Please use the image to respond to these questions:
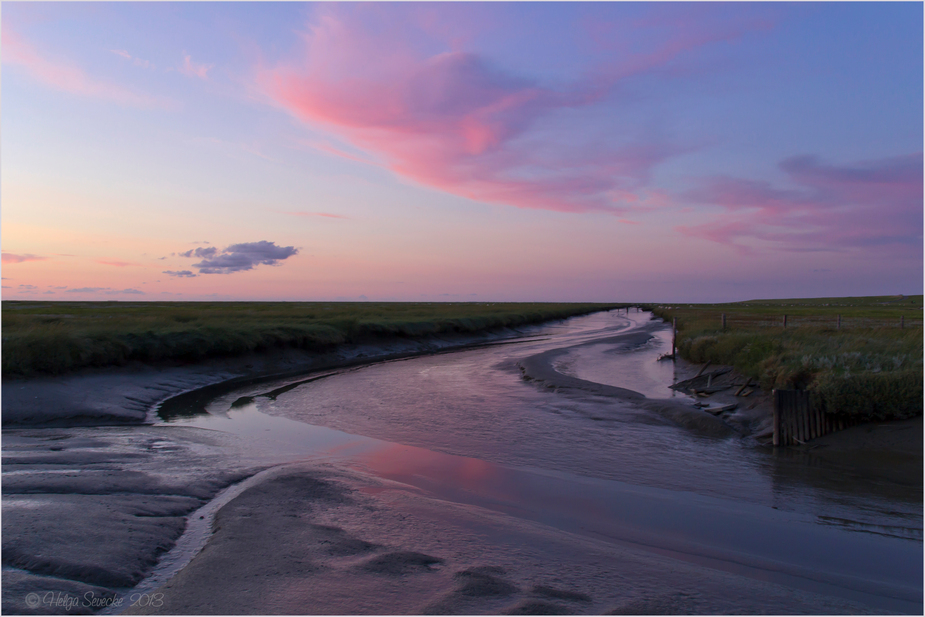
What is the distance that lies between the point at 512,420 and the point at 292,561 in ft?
30.7

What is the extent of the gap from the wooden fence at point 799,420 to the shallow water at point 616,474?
2.28 feet

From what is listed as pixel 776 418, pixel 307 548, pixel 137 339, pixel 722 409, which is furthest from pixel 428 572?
pixel 137 339

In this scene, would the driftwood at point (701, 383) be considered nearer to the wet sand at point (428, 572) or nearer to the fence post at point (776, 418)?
the fence post at point (776, 418)

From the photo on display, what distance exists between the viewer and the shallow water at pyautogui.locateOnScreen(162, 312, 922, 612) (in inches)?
252

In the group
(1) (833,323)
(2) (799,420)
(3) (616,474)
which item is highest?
(1) (833,323)

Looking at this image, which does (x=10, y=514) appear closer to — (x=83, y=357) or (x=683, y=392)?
(x=83, y=357)

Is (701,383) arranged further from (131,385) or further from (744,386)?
(131,385)

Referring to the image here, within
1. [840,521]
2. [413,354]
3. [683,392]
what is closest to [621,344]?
[413,354]

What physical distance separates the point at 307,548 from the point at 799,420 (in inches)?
431

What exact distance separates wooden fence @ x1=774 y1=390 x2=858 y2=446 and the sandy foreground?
2.05 ft

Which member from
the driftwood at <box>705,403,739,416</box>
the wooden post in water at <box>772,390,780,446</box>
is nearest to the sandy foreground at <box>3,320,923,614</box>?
the wooden post in water at <box>772,390,780,446</box>

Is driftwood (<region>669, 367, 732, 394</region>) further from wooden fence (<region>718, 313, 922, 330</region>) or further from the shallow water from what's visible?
wooden fence (<region>718, 313, 922, 330</region>)

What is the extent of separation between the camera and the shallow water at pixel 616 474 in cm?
640

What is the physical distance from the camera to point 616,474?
9742mm
